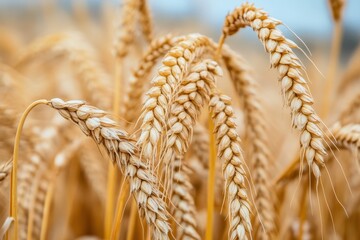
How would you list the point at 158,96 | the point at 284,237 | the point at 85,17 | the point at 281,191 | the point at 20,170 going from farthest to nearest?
the point at 85,17 → the point at 284,237 → the point at 281,191 → the point at 20,170 → the point at 158,96

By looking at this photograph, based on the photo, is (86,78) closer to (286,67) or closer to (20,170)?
(20,170)

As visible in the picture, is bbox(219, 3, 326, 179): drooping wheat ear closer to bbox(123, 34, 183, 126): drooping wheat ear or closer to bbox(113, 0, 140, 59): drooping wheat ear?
bbox(123, 34, 183, 126): drooping wheat ear

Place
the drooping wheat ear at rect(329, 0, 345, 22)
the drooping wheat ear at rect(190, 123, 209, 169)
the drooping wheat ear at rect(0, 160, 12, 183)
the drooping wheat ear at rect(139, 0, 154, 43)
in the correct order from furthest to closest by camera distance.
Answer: the drooping wheat ear at rect(329, 0, 345, 22) → the drooping wheat ear at rect(139, 0, 154, 43) → the drooping wheat ear at rect(190, 123, 209, 169) → the drooping wheat ear at rect(0, 160, 12, 183)

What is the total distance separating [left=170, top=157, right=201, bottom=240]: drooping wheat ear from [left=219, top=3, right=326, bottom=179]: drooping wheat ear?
262mm

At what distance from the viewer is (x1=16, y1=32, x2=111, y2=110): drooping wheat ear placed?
4.91 feet

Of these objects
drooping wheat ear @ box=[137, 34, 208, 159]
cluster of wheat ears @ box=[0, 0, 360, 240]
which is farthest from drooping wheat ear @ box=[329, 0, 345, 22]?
drooping wheat ear @ box=[137, 34, 208, 159]

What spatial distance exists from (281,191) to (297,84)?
0.59 m

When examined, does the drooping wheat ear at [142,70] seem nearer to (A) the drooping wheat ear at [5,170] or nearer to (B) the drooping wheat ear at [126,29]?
(B) the drooping wheat ear at [126,29]

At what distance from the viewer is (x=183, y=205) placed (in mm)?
976

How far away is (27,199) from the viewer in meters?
1.25

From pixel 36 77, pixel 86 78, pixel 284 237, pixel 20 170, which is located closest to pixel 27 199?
pixel 20 170

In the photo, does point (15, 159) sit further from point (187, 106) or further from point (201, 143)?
point (201, 143)

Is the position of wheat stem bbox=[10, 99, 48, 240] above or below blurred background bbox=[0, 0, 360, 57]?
below

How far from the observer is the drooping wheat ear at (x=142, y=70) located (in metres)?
1.06
